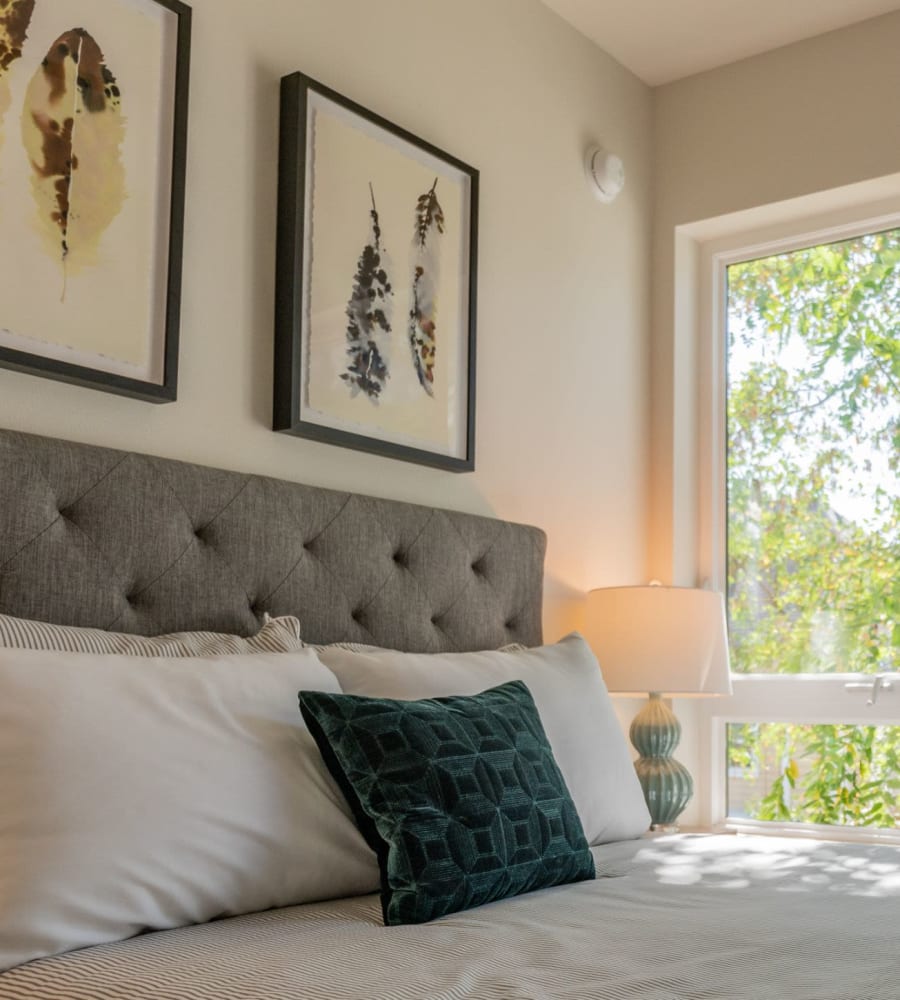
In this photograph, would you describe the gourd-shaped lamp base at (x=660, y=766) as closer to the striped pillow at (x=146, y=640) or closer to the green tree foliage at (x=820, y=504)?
the green tree foliage at (x=820, y=504)

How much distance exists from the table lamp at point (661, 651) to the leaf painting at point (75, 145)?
5.22 feet

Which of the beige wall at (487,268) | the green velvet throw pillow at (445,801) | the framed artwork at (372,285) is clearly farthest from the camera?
the framed artwork at (372,285)

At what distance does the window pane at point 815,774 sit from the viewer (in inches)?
126

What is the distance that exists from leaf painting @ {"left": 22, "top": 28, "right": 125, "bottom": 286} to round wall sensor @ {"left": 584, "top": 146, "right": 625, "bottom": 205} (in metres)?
1.65

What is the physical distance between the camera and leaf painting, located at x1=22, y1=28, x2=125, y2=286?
1989mm

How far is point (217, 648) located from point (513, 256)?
1.58 metres

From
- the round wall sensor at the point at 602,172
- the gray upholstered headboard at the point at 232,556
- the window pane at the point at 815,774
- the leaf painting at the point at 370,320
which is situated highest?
the round wall sensor at the point at 602,172

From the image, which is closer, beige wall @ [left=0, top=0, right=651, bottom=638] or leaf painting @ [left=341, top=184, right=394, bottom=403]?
beige wall @ [left=0, top=0, right=651, bottom=638]

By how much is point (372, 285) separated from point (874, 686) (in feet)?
5.64

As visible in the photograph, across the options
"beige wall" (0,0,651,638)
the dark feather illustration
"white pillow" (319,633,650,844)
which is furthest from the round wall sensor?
the dark feather illustration

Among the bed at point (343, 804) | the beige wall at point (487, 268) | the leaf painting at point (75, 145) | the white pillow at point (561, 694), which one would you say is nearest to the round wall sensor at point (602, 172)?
the beige wall at point (487, 268)

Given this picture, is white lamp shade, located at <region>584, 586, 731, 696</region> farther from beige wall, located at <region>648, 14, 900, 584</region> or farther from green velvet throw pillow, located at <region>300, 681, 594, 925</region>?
green velvet throw pillow, located at <region>300, 681, 594, 925</region>

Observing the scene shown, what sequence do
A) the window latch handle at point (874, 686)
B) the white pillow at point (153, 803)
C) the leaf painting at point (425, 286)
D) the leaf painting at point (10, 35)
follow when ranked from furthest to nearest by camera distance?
the window latch handle at point (874, 686)
the leaf painting at point (425, 286)
the leaf painting at point (10, 35)
the white pillow at point (153, 803)

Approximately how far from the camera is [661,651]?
2.97m
